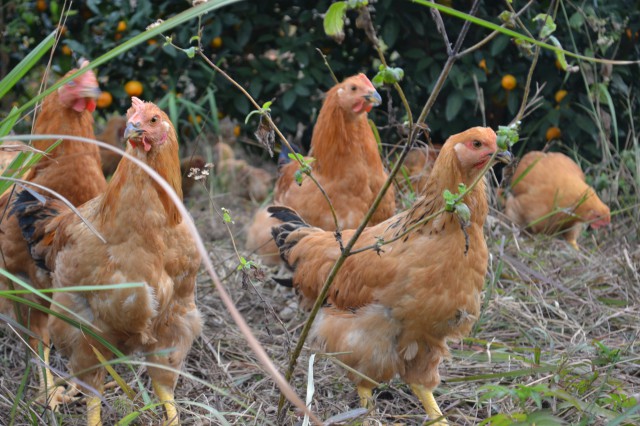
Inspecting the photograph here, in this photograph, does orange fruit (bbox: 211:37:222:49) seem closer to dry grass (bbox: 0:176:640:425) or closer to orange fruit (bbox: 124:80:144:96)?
orange fruit (bbox: 124:80:144:96)

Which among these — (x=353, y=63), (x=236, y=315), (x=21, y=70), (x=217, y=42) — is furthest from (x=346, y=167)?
(x=236, y=315)

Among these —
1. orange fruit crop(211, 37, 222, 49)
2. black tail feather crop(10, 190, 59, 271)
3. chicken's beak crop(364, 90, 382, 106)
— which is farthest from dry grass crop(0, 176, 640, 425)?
orange fruit crop(211, 37, 222, 49)

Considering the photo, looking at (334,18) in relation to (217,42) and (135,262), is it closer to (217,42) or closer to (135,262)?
(135,262)

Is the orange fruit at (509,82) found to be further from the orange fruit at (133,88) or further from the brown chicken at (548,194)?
the orange fruit at (133,88)

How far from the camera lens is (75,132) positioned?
3777 millimetres

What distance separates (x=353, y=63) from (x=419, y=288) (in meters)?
3.31

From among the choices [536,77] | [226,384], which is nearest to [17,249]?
[226,384]

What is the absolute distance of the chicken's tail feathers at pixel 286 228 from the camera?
3.95 metres

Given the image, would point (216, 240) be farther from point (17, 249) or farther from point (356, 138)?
point (17, 249)

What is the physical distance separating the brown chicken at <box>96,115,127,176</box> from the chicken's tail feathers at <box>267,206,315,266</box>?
7.16ft

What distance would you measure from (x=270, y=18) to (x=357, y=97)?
5.97 feet

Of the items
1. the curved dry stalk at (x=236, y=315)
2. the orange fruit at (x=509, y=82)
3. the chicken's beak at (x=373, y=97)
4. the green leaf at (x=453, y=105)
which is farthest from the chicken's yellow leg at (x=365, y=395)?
the orange fruit at (x=509, y=82)

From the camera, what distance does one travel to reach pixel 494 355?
3660 millimetres

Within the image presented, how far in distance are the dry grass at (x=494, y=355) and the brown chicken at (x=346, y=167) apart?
577 millimetres
